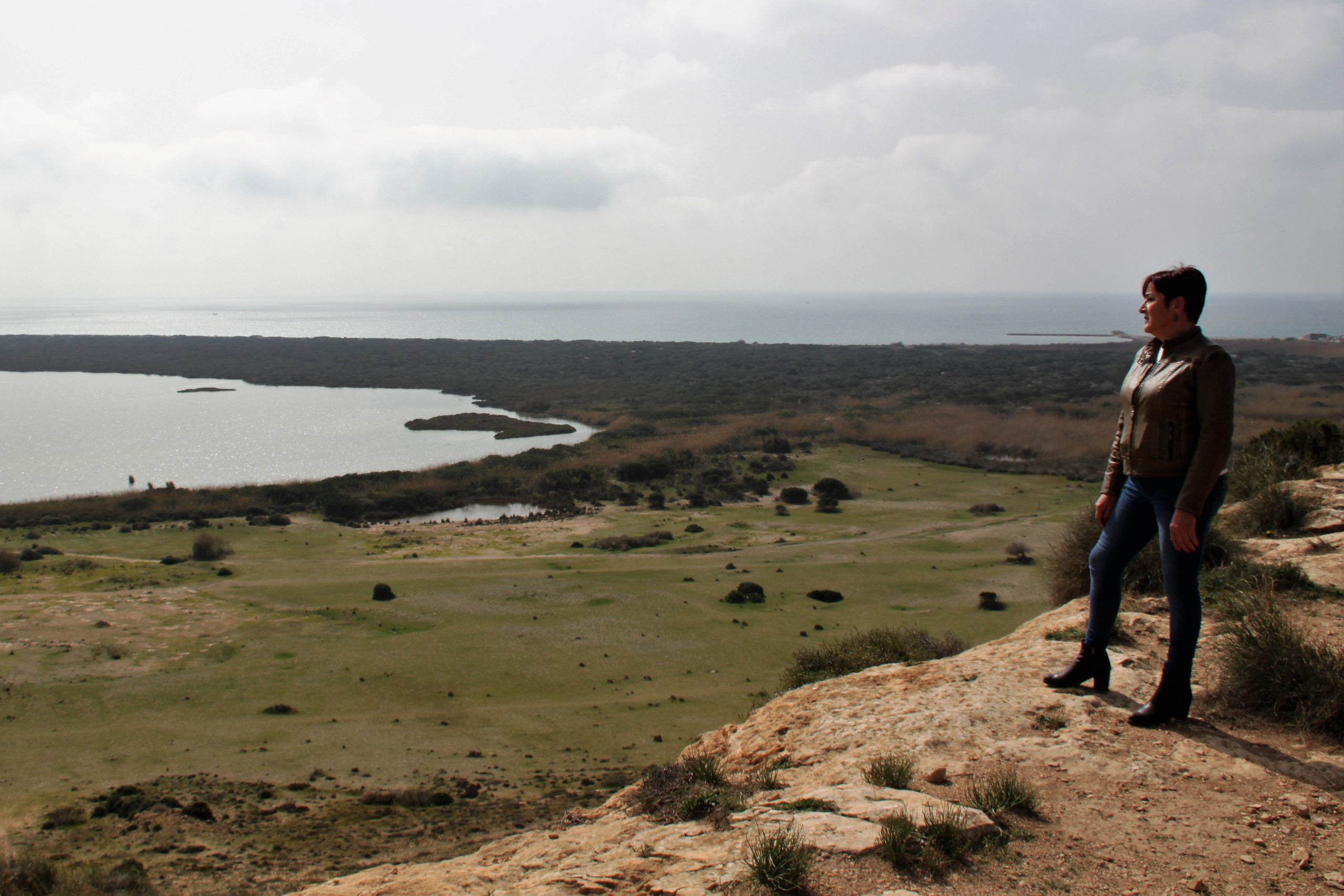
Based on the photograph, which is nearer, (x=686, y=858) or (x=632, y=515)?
(x=686, y=858)

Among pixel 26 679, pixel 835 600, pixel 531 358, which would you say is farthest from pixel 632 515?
pixel 531 358

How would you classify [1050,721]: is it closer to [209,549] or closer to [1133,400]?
[1133,400]

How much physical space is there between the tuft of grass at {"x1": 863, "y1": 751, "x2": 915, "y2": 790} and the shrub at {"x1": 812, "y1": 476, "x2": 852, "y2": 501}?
132 feet

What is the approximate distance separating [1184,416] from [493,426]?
7213cm

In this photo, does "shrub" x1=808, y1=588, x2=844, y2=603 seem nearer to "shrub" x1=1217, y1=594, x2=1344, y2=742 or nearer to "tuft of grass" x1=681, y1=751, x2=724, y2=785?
"tuft of grass" x1=681, y1=751, x2=724, y2=785

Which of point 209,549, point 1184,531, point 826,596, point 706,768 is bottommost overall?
point 209,549

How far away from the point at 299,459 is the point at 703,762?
58464 mm

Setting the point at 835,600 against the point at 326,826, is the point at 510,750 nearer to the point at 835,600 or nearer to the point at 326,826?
the point at 326,826

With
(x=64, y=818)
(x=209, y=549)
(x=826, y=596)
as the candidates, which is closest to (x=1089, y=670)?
(x=64, y=818)

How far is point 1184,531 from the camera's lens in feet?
14.8

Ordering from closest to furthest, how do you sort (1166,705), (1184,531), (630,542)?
(1184,531) → (1166,705) → (630,542)

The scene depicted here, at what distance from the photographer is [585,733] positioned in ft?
56.7

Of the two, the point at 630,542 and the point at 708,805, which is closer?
the point at 708,805

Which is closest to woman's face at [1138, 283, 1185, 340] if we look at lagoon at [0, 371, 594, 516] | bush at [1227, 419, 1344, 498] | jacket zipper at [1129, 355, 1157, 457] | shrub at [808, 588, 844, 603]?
jacket zipper at [1129, 355, 1157, 457]
